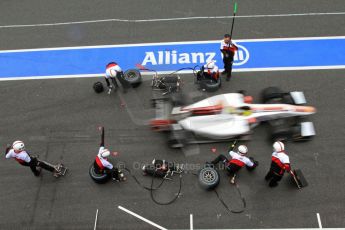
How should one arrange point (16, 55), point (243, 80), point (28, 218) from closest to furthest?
point (28, 218), point (243, 80), point (16, 55)

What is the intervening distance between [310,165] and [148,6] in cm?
1020

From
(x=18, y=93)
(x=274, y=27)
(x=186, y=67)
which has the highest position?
(x=274, y=27)

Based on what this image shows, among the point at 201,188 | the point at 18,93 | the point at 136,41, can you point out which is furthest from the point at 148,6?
the point at 201,188

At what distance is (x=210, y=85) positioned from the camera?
1127 centimetres

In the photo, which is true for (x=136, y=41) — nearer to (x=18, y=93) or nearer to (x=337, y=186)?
(x=18, y=93)

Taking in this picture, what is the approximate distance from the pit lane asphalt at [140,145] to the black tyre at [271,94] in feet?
2.32

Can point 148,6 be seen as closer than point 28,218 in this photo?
No

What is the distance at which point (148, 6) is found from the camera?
14.9 m

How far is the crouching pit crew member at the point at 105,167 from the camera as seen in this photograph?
8453 mm

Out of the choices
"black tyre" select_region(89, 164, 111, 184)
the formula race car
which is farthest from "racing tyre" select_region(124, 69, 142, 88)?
"black tyre" select_region(89, 164, 111, 184)

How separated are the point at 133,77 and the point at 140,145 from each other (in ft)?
9.24
